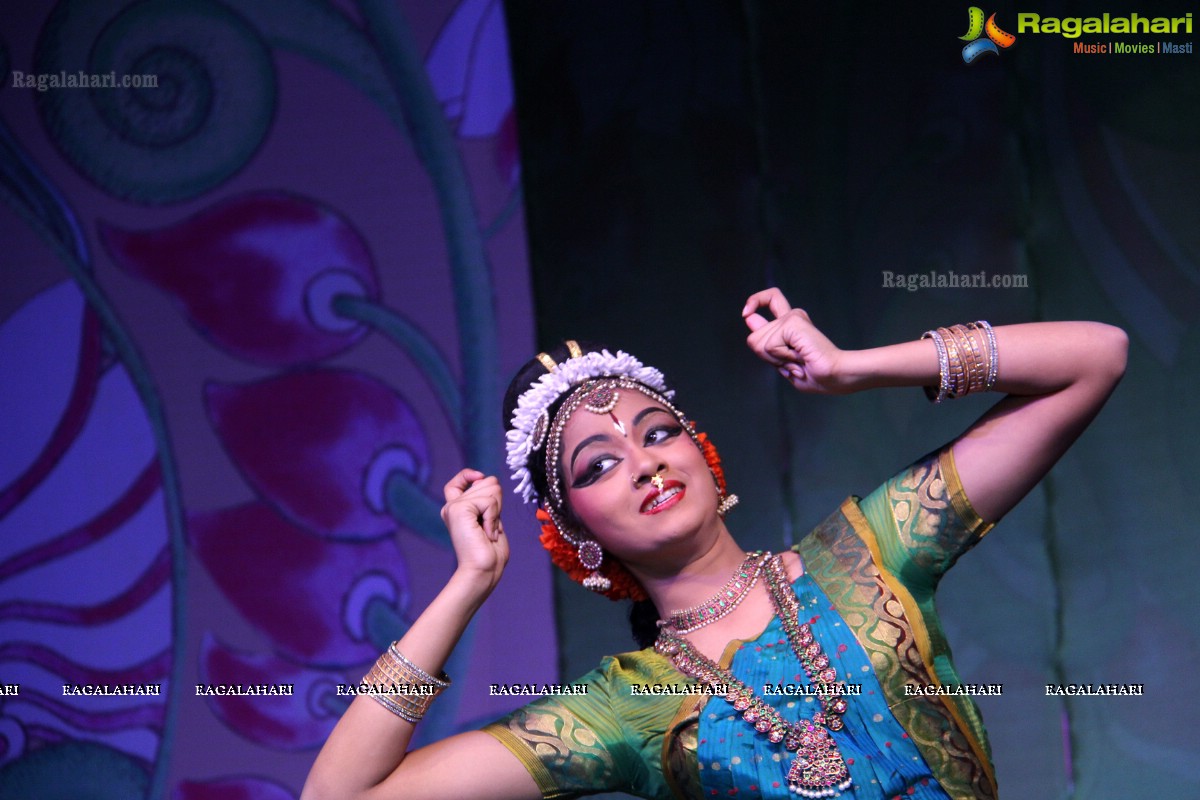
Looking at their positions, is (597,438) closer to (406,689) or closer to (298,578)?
(406,689)

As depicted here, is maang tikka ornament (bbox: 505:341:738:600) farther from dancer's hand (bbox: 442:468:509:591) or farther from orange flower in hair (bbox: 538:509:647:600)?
dancer's hand (bbox: 442:468:509:591)

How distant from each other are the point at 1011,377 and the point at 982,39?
4.61 feet

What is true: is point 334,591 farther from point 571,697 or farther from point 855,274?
point 855,274

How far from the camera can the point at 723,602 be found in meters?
2.29

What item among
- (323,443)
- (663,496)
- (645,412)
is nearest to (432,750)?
(663,496)

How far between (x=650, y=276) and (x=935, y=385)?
1.20 m

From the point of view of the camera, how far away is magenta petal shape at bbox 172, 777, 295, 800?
3.00 meters

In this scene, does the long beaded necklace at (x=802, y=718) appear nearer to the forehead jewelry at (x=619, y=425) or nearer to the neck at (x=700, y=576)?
the neck at (x=700, y=576)

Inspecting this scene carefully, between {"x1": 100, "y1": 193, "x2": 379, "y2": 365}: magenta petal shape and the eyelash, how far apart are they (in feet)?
3.23

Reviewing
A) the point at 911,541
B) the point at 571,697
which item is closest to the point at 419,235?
the point at 571,697

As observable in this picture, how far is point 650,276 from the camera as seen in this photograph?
124 inches

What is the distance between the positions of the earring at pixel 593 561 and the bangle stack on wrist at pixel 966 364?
2.40ft

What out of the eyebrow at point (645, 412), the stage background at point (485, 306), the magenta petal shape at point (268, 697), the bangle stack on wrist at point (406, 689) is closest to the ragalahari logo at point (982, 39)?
the stage background at point (485, 306)

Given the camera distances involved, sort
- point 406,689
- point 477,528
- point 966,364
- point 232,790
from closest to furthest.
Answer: point 966,364, point 406,689, point 477,528, point 232,790
